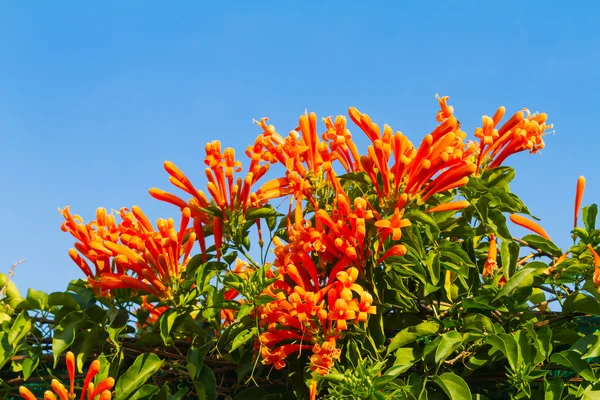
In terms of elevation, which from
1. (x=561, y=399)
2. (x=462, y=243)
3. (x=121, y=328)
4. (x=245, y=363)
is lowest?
(x=561, y=399)

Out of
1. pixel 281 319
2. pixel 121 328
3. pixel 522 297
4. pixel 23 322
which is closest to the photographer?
pixel 281 319

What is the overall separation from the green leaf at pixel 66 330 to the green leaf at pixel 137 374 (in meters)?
0.31

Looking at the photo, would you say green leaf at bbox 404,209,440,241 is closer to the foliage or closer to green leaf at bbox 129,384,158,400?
the foliage

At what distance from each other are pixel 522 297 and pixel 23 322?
2397 millimetres

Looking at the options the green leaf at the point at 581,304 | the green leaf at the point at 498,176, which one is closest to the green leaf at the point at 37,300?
the green leaf at the point at 498,176

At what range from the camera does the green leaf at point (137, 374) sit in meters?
3.28

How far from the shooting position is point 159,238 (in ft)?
10.9

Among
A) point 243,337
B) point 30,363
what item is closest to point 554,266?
point 243,337

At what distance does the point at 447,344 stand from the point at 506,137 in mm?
1094

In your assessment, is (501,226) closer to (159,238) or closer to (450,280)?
(450,280)

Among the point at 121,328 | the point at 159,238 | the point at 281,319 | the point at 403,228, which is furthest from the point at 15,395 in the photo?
the point at 403,228

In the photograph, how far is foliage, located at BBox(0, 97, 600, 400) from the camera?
294cm

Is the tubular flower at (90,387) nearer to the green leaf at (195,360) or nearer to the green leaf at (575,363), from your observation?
the green leaf at (195,360)

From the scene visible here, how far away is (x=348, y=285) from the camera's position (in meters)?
2.84
